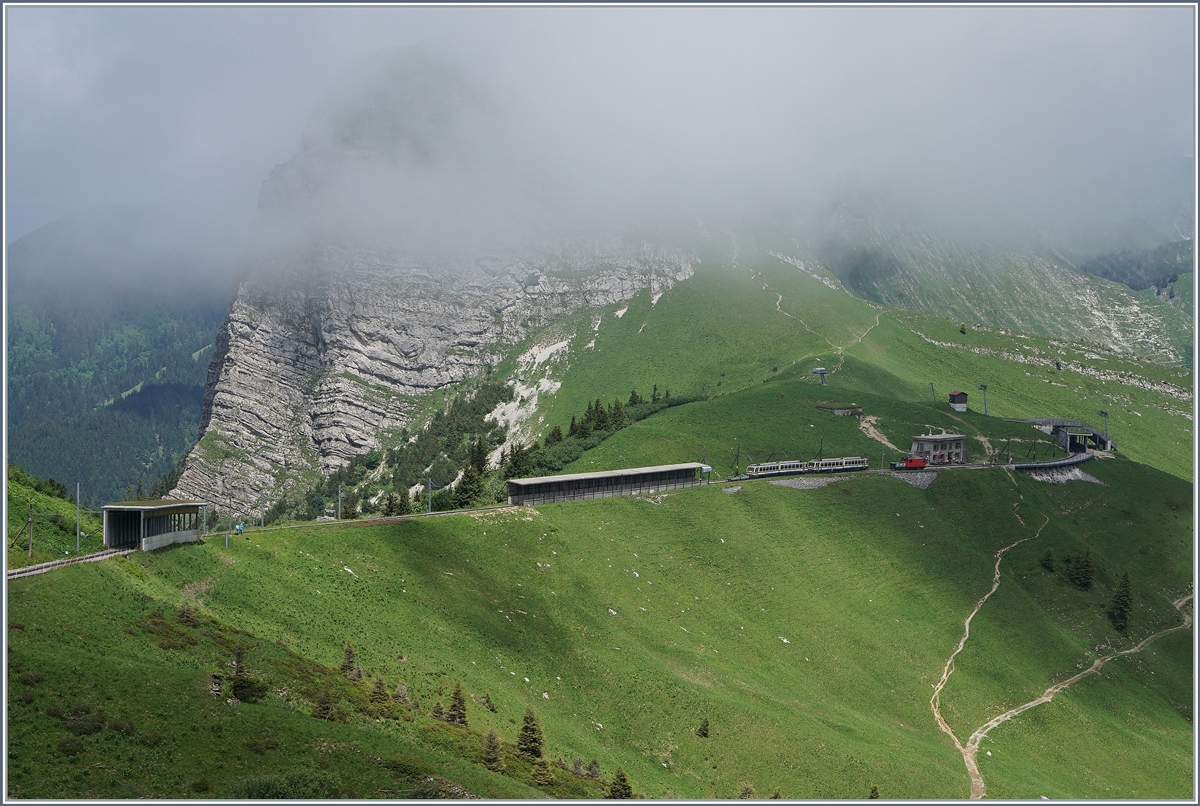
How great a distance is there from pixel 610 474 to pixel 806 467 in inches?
1393

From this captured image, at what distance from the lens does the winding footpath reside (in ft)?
270

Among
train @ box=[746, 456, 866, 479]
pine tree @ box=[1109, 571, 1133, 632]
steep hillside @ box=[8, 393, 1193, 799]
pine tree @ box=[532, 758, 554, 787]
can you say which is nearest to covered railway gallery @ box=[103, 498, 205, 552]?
steep hillside @ box=[8, 393, 1193, 799]

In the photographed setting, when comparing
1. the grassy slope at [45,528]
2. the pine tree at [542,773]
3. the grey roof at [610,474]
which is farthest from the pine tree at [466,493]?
the pine tree at [542,773]

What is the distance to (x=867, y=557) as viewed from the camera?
11606 centimetres

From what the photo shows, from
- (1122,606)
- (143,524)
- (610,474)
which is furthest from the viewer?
(1122,606)

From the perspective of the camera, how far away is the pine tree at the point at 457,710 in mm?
59188

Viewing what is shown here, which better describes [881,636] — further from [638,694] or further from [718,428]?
[718,428]

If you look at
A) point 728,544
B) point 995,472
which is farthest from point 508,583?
point 995,472

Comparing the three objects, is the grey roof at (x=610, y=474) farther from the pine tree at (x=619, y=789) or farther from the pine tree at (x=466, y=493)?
the pine tree at (x=619, y=789)

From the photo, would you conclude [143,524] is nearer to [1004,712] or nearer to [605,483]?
[605,483]

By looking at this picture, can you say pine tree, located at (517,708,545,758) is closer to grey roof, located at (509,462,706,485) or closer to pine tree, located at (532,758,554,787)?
pine tree, located at (532,758,554,787)

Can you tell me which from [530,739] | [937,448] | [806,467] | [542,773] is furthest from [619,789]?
[937,448]

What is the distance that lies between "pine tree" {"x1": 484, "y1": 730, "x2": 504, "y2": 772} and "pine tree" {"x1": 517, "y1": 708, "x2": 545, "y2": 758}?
392 centimetres

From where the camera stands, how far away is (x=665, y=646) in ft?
282
